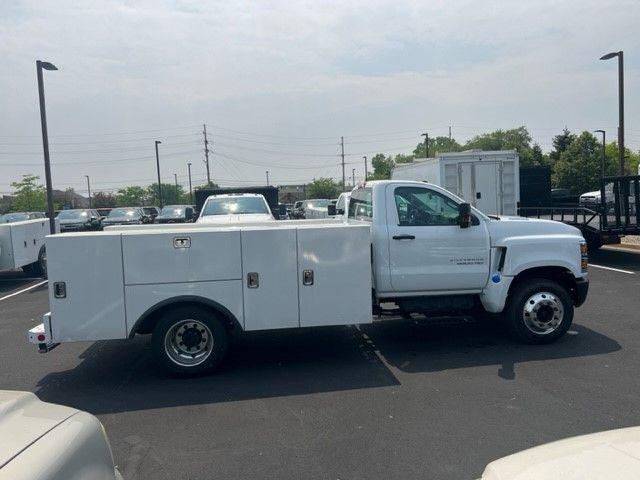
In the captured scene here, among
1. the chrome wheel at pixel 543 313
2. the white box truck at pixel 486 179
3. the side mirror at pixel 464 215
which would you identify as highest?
the white box truck at pixel 486 179

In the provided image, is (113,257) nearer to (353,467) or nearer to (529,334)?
(353,467)

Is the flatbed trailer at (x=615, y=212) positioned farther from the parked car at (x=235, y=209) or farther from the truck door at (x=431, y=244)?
the truck door at (x=431, y=244)

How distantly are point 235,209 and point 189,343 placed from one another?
766cm

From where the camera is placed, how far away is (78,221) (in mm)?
28203

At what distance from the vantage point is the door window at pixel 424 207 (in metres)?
7.43

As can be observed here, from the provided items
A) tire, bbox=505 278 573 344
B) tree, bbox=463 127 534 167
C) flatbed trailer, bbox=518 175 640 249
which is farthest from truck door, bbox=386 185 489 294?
tree, bbox=463 127 534 167

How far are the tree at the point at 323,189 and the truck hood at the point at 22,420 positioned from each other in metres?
72.0

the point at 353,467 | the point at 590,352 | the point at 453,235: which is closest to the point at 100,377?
the point at 353,467

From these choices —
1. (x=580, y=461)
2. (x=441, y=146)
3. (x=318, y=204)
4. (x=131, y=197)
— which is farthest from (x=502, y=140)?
(x=580, y=461)

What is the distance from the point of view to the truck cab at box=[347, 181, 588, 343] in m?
7.29

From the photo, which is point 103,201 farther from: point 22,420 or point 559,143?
point 22,420

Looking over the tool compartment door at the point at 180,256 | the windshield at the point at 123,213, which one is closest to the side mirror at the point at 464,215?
the tool compartment door at the point at 180,256

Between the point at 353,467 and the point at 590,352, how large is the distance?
4160 millimetres

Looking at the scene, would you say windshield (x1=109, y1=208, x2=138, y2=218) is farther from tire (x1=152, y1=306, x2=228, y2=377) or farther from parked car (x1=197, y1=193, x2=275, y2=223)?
tire (x1=152, y1=306, x2=228, y2=377)
